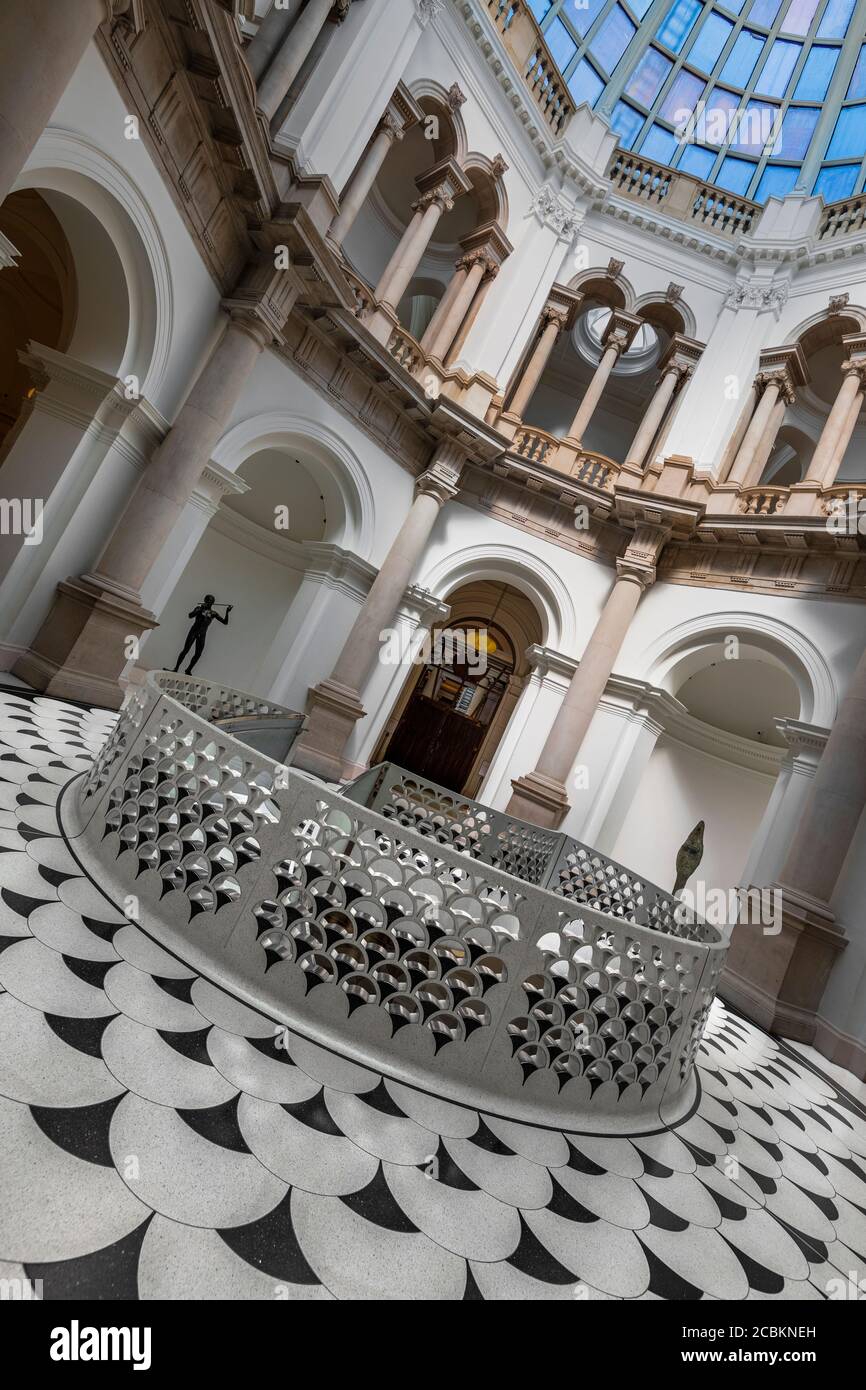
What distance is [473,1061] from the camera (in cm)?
300

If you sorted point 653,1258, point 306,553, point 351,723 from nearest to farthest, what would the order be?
point 653,1258 < point 351,723 < point 306,553

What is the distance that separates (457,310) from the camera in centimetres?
1066

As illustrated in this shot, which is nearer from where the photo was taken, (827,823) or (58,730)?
(58,730)

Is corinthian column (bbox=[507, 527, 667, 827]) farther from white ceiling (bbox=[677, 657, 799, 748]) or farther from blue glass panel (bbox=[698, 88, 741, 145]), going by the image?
blue glass panel (bbox=[698, 88, 741, 145])

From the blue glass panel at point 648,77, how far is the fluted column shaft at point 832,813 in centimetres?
1398

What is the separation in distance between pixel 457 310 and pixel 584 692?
6.46 meters

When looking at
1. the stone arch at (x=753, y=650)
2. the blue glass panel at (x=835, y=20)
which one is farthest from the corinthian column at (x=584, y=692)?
the blue glass panel at (x=835, y=20)

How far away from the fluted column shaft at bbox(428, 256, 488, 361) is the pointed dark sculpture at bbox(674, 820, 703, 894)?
9.16 metres

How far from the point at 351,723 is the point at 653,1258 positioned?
775 cm

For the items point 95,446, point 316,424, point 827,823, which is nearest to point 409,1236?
point 827,823

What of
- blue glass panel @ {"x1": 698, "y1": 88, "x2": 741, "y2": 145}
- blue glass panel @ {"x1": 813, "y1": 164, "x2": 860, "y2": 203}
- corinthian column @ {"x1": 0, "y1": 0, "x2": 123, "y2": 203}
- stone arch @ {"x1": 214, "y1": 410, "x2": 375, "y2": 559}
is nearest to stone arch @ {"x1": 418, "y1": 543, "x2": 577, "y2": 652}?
stone arch @ {"x1": 214, "y1": 410, "x2": 375, "y2": 559}

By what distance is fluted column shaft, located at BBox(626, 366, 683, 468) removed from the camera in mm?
11234

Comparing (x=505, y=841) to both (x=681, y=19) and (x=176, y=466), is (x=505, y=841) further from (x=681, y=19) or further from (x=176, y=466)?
(x=681, y=19)

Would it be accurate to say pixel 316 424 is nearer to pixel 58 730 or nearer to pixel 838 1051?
pixel 58 730
